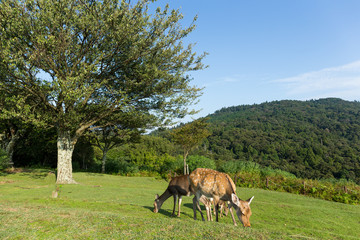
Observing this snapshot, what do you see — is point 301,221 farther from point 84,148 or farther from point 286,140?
point 286,140

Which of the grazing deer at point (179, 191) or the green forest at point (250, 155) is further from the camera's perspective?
the green forest at point (250, 155)

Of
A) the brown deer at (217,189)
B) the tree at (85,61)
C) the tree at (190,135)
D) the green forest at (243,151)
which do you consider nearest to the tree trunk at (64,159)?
the tree at (85,61)

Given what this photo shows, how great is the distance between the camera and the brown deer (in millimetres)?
8812

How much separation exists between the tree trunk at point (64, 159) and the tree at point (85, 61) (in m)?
0.09

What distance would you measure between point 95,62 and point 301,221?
764 inches

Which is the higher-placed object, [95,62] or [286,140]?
[95,62]

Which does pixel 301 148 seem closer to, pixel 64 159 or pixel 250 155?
pixel 250 155

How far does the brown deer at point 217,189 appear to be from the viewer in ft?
28.9

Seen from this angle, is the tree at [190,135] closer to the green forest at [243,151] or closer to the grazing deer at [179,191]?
the green forest at [243,151]

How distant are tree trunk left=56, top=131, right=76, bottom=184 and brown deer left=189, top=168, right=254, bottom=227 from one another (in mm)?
17597

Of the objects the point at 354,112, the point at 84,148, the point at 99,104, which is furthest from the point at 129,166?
the point at 354,112

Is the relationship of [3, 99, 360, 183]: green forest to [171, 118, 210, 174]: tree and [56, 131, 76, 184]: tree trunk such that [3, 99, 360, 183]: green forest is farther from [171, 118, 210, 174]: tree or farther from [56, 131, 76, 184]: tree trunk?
[56, 131, 76, 184]: tree trunk

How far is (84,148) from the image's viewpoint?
4278 centimetres

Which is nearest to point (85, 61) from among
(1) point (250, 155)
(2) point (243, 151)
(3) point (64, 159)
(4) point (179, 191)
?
(3) point (64, 159)
